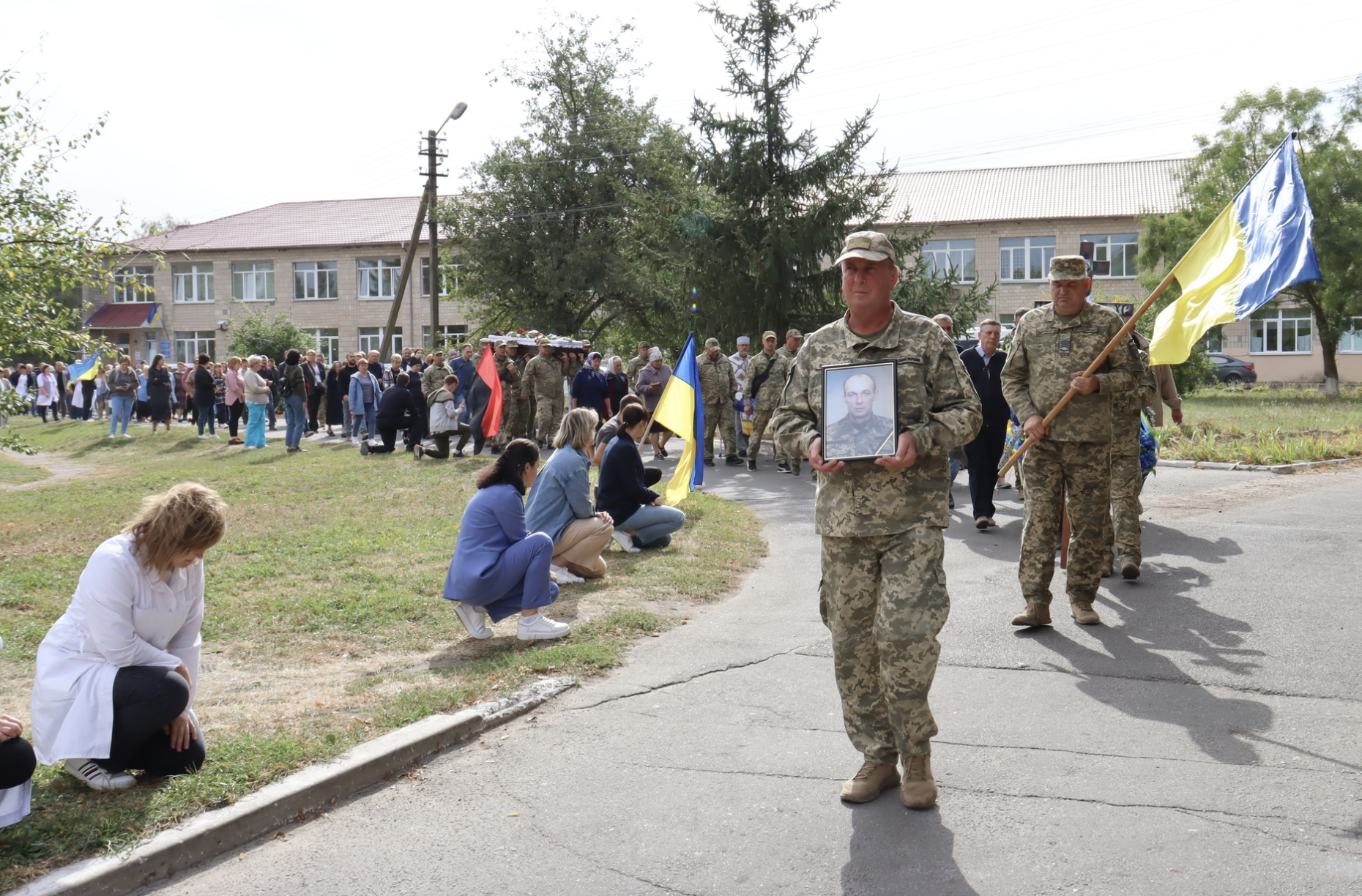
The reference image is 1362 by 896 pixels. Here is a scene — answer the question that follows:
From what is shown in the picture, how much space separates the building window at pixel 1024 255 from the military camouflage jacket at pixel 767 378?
38.1 meters

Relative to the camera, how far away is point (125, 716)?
15.0 feet

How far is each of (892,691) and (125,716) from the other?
2989 mm

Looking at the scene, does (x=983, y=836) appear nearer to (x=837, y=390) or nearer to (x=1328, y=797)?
(x=1328, y=797)

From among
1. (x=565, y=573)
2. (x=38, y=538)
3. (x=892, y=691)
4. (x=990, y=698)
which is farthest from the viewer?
(x=38, y=538)

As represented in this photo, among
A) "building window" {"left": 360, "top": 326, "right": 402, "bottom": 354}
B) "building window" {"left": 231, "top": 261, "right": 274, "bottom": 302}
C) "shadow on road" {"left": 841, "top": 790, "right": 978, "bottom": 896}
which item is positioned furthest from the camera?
"building window" {"left": 231, "top": 261, "right": 274, "bottom": 302}

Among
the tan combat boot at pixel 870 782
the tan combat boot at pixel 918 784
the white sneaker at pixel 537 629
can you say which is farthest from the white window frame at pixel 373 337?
the tan combat boot at pixel 918 784

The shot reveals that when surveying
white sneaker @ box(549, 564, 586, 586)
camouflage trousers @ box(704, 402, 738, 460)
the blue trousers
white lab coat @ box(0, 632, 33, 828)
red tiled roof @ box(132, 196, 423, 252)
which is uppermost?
red tiled roof @ box(132, 196, 423, 252)

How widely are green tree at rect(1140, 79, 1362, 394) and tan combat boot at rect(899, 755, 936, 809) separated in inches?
1523

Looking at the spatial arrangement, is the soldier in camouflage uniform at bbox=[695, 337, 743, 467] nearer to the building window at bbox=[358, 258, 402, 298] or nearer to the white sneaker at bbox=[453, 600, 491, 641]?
the white sneaker at bbox=[453, 600, 491, 641]

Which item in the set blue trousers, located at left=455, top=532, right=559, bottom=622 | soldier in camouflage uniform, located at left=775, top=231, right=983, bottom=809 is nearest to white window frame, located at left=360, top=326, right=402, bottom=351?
blue trousers, located at left=455, top=532, right=559, bottom=622

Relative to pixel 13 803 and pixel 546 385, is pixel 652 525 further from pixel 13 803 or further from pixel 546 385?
pixel 546 385

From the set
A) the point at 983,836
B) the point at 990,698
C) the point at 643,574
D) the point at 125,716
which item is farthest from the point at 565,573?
the point at 983,836

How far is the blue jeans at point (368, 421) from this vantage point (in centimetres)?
2392

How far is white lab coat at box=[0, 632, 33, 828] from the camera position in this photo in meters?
4.04
